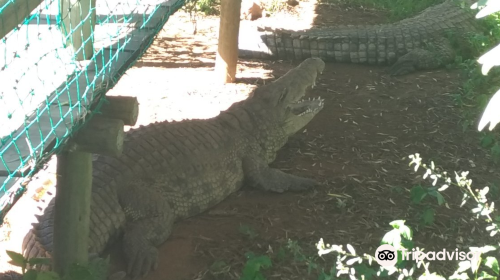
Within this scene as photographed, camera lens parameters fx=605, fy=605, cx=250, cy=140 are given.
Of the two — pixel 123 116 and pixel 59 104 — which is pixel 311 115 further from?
pixel 59 104

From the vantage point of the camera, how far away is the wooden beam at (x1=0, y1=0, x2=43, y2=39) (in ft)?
6.44

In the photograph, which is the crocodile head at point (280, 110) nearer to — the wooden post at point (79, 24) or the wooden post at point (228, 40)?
the wooden post at point (228, 40)

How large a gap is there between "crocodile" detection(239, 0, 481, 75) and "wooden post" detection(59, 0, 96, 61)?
446 cm

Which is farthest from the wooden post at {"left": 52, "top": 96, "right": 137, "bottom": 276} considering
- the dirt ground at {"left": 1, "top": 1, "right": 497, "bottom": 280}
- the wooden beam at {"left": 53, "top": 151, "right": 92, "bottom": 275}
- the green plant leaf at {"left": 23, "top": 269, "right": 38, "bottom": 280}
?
the dirt ground at {"left": 1, "top": 1, "right": 497, "bottom": 280}

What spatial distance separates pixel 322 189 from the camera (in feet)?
13.6

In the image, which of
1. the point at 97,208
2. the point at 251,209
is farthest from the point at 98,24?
the point at 251,209

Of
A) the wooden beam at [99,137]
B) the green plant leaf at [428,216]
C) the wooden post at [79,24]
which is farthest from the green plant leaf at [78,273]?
the green plant leaf at [428,216]

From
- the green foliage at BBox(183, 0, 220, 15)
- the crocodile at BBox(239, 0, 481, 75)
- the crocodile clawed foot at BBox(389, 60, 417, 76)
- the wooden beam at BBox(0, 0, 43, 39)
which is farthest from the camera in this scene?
the green foliage at BBox(183, 0, 220, 15)

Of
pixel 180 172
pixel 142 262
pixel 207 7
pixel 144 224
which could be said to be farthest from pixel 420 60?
pixel 142 262

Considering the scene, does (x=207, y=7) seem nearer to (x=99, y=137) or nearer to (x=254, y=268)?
(x=254, y=268)

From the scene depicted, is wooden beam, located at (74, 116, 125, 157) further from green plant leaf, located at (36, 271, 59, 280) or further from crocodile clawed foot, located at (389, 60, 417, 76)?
crocodile clawed foot, located at (389, 60, 417, 76)

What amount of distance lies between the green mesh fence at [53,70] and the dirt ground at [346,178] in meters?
1.21

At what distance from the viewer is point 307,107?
494cm

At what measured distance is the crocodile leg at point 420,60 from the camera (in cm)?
653
